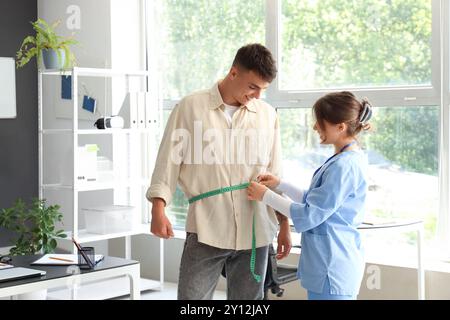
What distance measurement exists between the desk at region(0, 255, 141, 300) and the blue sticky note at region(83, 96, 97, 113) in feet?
7.69

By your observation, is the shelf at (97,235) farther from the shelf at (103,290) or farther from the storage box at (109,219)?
the shelf at (103,290)

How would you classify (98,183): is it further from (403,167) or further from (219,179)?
(219,179)

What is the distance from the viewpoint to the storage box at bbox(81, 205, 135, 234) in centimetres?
477

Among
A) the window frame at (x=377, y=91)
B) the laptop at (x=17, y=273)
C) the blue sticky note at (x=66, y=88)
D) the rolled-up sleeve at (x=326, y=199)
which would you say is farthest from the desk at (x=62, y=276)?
the blue sticky note at (x=66, y=88)

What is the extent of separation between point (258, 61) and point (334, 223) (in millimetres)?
609

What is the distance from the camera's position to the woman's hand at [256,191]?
251cm

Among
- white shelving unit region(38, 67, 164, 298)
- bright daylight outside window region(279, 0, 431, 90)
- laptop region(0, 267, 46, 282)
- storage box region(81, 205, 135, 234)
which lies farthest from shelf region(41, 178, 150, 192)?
laptop region(0, 267, 46, 282)

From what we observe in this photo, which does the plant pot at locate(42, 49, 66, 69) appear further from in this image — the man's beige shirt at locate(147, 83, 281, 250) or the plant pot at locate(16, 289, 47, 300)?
the man's beige shirt at locate(147, 83, 281, 250)

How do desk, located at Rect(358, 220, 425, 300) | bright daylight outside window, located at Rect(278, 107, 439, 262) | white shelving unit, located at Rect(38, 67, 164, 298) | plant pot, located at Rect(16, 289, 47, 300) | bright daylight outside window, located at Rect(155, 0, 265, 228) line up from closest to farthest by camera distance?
plant pot, located at Rect(16, 289, 47, 300), desk, located at Rect(358, 220, 425, 300), bright daylight outside window, located at Rect(278, 107, 439, 262), white shelving unit, located at Rect(38, 67, 164, 298), bright daylight outside window, located at Rect(155, 0, 265, 228)

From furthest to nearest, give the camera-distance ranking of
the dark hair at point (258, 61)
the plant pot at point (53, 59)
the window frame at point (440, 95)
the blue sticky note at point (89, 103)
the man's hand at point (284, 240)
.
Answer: the blue sticky note at point (89, 103) < the plant pot at point (53, 59) < the window frame at point (440, 95) < the man's hand at point (284, 240) < the dark hair at point (258, 61)

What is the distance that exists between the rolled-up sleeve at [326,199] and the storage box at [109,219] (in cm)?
244

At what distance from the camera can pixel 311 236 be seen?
8.52 ft

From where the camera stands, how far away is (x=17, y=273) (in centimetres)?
277

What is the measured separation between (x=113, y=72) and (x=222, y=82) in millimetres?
2276
